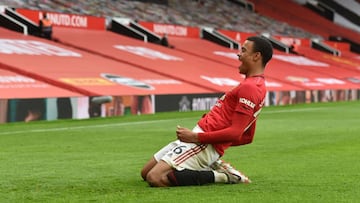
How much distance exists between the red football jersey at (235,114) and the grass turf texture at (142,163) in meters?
0.39

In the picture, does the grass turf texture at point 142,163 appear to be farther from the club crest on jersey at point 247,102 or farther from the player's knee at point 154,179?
the club crest on jersey at point 247,102

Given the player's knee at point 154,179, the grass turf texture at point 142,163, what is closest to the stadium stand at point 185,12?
the grass turf texture at point 142,163

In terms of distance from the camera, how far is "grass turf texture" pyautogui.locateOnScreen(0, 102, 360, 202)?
19.3 feet

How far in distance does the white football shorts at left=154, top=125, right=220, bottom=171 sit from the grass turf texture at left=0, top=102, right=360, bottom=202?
223mm

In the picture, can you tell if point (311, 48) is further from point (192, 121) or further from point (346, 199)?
point (346, 199)

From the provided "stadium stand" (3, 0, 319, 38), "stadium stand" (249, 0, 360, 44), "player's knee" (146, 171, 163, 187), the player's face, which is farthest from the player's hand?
"stadium stand" (249, 0, 360, 44)

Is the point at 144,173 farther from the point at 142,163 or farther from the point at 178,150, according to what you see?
the point at 142,163

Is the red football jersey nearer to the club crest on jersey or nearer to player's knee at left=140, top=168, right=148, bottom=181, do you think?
the club crest on jersey

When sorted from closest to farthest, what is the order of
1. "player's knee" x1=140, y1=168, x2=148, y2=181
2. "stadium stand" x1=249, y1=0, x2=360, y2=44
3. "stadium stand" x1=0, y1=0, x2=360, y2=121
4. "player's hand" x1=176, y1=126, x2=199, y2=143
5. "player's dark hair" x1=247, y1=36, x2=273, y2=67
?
"player's hand" x1=176, y1=126, x2=199, y2=143
"player's dark hair" x1=247, y1=36, x2=273, y2=67
"player's knee" x1=140, y1=168, x2=148, y2=181
"stadium stand" x1=0, y1=0, x2=360, y2=121
"stadium stand" x1=249, y1=0, x2=360, y2=44

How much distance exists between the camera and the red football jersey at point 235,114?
6.33m

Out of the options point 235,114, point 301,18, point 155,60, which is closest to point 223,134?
point 235,114

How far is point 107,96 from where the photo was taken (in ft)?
60.3

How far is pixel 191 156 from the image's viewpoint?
21.0 feet

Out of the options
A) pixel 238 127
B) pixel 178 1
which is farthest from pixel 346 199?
pixel 178 1
